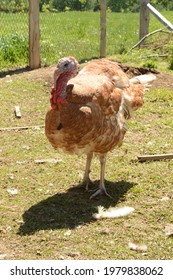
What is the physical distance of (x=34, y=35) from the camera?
1011 centimetres

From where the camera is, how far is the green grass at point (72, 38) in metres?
10.4

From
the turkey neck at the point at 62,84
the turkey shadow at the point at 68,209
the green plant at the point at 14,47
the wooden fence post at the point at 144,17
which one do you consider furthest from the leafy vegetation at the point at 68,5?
the turkey neck at the point at 62,84

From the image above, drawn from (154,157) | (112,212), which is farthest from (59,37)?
Answer: (112,212)

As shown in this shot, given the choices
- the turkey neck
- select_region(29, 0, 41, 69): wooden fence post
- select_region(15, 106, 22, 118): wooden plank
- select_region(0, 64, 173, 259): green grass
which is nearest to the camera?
select_region(0, 64, 173, 259): green grass

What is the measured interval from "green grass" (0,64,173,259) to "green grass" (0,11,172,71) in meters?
3.31

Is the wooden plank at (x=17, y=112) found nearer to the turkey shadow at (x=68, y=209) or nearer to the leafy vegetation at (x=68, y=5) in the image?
the turkey shadow at (x=68, y=209)

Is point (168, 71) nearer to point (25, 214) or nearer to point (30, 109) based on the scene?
point (30, 109)

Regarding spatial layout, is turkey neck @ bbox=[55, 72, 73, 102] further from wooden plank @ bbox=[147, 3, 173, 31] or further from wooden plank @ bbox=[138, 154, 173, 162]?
wooden plank @ bbox=[147, 3, 173, 31]

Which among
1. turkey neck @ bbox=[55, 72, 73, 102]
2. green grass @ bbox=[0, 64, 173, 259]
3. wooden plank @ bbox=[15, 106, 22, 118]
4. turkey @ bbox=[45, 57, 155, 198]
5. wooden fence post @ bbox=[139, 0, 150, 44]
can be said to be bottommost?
wooden plank @ bbox=[15, 106, 22, 118]

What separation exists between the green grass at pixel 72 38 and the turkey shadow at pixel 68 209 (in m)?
5.45

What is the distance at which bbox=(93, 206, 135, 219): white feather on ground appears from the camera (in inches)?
187

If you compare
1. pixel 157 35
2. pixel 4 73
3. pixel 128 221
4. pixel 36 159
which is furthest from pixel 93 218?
pixel 157 35

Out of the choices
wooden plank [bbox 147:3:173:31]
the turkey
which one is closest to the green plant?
wooden plank [bbox 147:3:173:31]

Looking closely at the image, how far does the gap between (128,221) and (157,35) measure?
26.2ft
